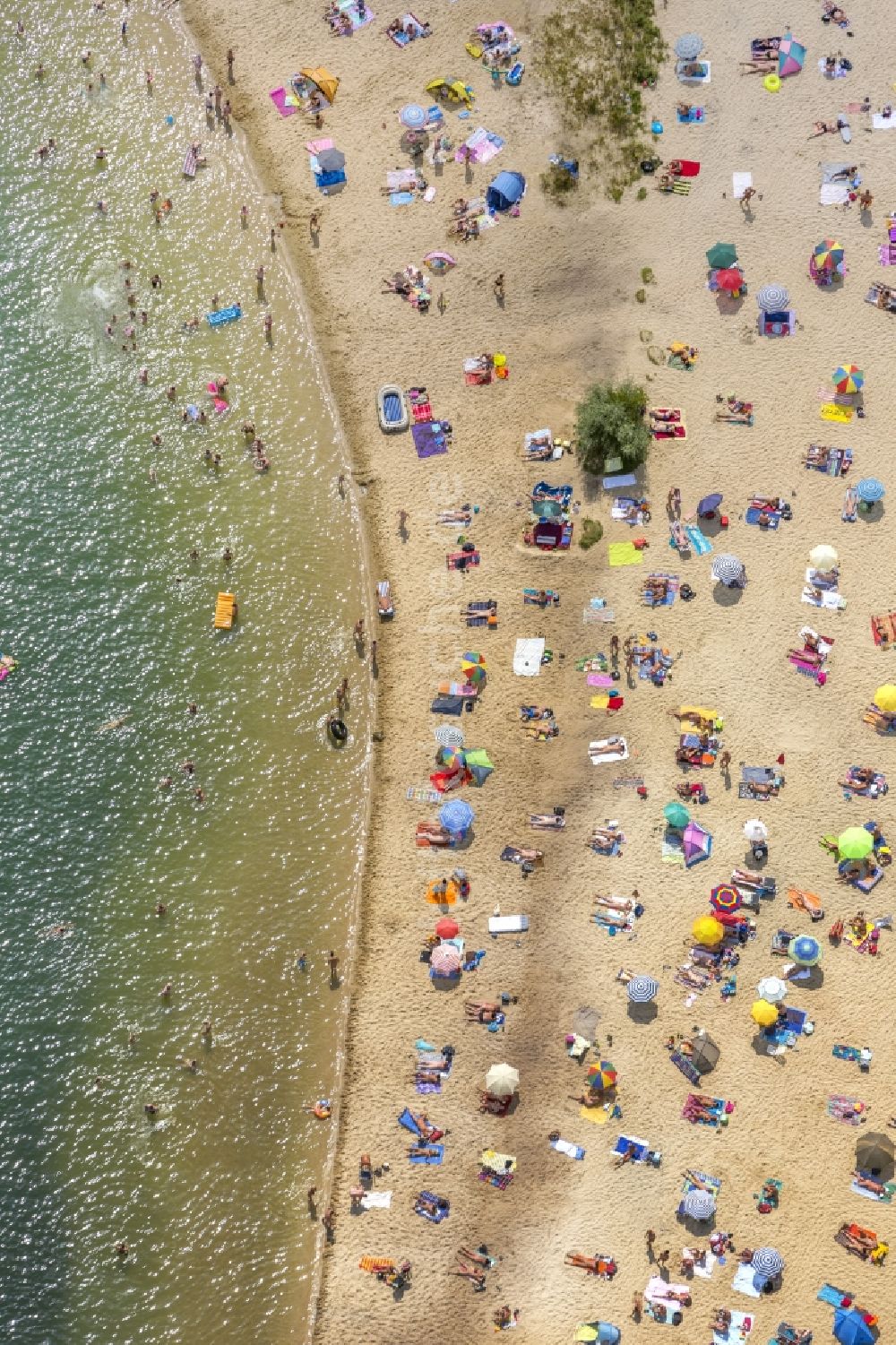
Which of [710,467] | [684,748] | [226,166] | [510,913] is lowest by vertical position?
[510,913]

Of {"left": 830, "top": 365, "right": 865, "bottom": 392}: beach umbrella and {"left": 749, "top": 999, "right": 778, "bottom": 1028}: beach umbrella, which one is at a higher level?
{"left": 830, "top": 365, "right": 865, "bottom": 392}: beach umbrella

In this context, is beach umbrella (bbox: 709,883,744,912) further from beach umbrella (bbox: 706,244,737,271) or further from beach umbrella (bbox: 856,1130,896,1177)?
beach umbrella (bbox: 706,244,737,271)

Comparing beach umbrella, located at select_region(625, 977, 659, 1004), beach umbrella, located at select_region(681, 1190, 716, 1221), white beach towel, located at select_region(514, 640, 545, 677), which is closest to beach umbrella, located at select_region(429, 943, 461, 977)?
beach umbrella, located at select_region(625, 977, 659, 1004)

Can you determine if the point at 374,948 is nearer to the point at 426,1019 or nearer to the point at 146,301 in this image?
the point at 426,1019

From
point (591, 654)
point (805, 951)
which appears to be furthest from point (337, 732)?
point (805, 951)

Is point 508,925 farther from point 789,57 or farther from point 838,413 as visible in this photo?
point 789,57

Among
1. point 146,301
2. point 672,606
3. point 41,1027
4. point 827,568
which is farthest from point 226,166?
point 41,1027
